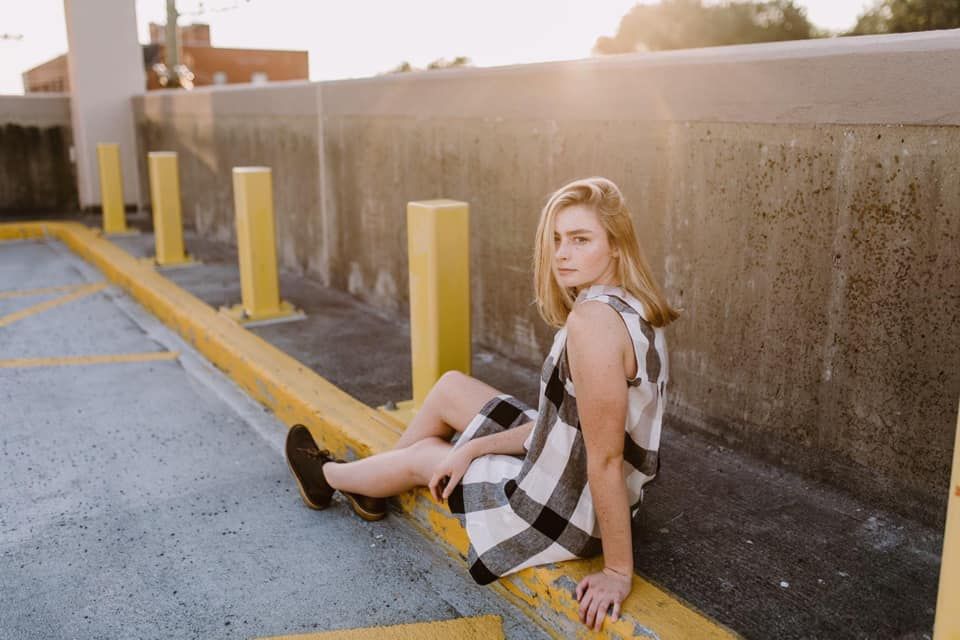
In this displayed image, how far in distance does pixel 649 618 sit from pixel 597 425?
56 cm

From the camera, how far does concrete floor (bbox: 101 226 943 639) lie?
249cm

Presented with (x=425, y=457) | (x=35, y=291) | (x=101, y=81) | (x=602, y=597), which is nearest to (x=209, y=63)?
(x=101, y=81)

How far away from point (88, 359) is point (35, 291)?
8.11 feet

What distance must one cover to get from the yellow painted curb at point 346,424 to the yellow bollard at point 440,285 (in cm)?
39

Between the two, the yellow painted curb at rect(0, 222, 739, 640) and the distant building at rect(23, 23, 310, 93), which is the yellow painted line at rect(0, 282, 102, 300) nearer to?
the yellow painted curb at rect(0, 222, 739, 640)

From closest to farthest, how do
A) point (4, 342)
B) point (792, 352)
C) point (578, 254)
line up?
1. point (578, 254)
2. point (792, 352)
3. point (4, 342)

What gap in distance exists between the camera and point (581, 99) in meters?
4.28

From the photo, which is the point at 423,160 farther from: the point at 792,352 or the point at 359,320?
the point at 792,352

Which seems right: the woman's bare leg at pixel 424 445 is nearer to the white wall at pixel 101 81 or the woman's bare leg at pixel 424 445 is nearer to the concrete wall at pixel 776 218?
the concrete wall at pixel 776 218

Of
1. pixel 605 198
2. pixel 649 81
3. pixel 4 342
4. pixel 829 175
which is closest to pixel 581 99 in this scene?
pixel 649 81

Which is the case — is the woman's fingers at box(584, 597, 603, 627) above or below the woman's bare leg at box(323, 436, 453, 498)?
below

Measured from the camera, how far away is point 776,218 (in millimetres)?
3322

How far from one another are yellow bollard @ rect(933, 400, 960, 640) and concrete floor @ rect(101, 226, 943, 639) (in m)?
0.71

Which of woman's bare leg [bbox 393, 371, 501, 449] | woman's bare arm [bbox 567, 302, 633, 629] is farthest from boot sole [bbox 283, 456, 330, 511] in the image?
woman's bare arm [bbox 567, 302, 633, 629]
